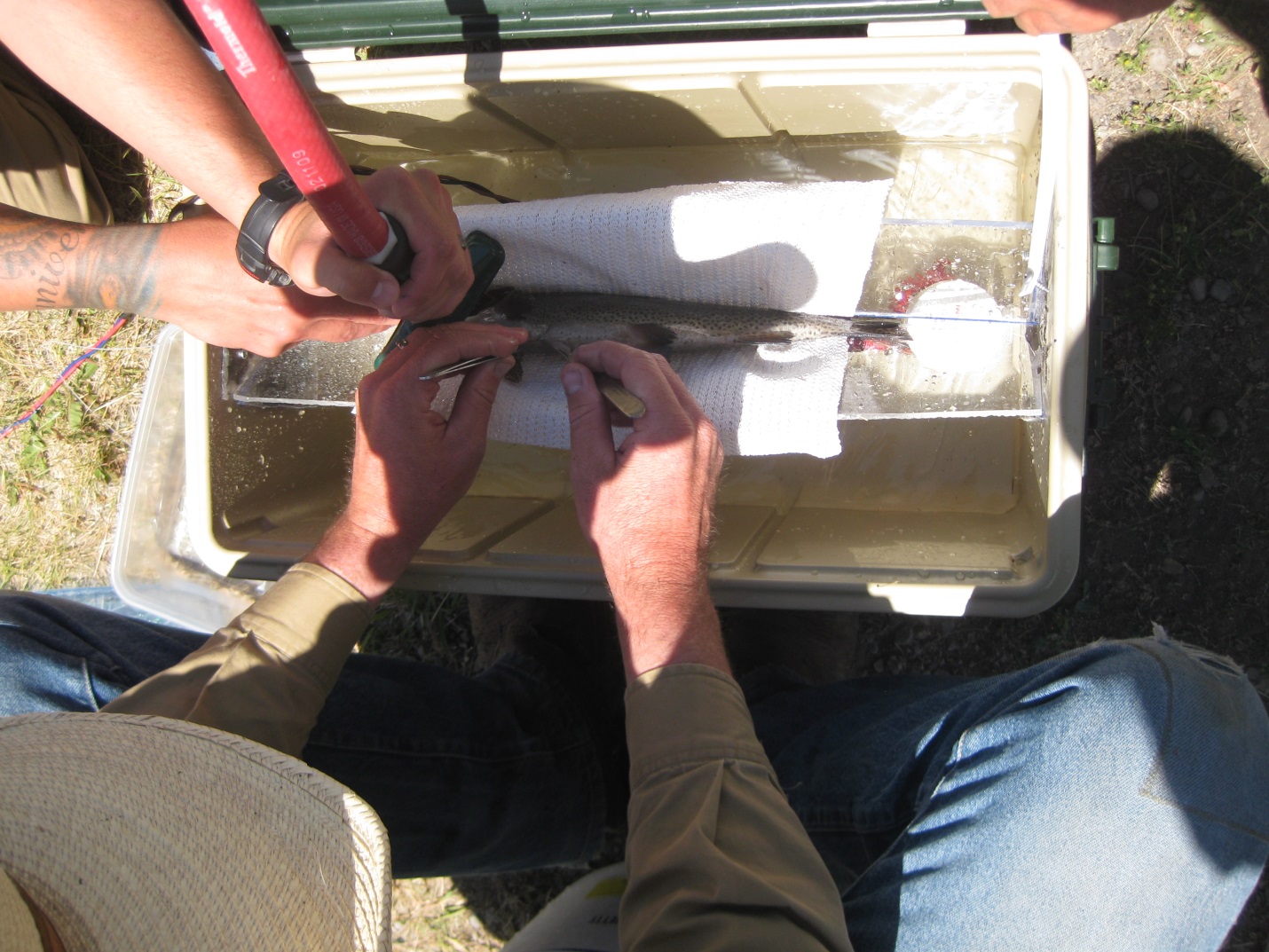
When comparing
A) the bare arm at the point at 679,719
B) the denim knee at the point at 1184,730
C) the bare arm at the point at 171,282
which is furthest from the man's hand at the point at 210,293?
the denim knee at the point at 1184,730

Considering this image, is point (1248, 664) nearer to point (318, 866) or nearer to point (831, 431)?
point (831, 431)

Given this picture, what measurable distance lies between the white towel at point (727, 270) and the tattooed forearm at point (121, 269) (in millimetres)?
596

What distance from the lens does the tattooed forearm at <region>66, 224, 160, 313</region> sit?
150 cm

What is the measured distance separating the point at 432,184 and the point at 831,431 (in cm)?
86

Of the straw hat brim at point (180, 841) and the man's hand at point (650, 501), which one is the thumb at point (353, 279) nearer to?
the man's hand at point (650, 501)

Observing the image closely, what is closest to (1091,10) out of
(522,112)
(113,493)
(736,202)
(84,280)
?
(736,202)

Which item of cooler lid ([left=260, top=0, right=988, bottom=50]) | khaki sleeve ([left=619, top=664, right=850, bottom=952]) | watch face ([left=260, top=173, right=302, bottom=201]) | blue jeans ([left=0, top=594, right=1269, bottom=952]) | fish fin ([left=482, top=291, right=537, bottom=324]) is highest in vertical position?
cooler lid ([left=260, top=0, right=988, bottom=50])

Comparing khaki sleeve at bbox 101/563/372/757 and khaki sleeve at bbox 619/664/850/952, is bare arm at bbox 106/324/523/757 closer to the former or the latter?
khaki sleeve at bbox 101/563/372/757

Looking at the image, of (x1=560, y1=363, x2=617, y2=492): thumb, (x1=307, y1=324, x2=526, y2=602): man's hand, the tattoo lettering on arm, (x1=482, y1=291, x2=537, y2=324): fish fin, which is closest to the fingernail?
(x1=307, y1=324, x2=526, y2=602): man's hand

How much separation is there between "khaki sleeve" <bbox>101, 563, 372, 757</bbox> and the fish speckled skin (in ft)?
2.06

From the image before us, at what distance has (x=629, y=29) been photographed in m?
1.61

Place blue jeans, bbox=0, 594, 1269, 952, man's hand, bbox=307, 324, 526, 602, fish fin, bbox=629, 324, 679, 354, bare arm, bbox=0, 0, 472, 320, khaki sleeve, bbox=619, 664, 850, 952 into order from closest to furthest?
1. khaki sleeve, bbox=619, 664, 850, 952
2. blue jeans, bbox=0, 594, 1269, 952
3. bare arm, bbox=0, 0, 472, 320
4. man's hand, bbox=307, 324, 526, 602
5. fish fin, bbox=629, 324, 679, 354

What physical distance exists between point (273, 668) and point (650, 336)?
0.94 metres

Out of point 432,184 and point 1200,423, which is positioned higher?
point 432,184
